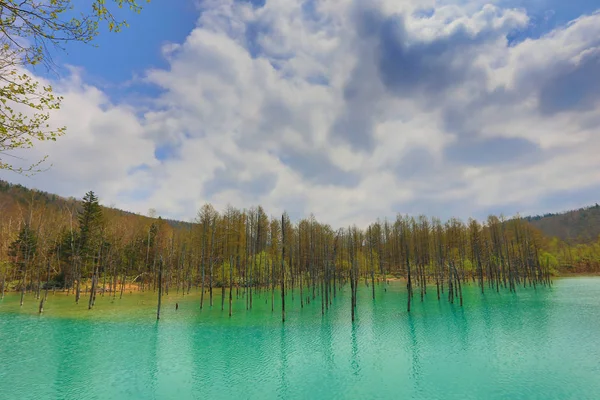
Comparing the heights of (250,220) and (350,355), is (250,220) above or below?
above

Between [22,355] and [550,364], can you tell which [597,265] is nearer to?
[550,364]

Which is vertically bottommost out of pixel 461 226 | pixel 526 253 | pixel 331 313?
pixel 331 313

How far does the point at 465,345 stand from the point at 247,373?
53.6ft

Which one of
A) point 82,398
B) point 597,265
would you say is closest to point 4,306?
point 82,398

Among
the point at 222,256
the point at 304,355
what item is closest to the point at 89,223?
the point at 222,256

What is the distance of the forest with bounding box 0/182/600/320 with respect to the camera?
5278 cm

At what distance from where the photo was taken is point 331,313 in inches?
1523

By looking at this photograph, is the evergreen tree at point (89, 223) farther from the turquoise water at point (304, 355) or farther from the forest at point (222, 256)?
the turquoise water at point (304, 355)

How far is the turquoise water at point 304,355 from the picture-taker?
52.0 ft

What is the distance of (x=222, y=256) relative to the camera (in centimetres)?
6050

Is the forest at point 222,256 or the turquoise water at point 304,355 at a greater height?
the forest at point 222,256

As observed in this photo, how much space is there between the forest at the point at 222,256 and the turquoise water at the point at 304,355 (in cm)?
981

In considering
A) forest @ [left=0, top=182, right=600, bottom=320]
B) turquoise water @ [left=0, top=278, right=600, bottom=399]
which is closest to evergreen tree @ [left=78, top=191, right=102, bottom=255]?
forest @ [left=0, top=182, right=600, bottom=320]

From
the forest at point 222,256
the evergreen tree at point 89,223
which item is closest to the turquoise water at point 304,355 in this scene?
the forest at point 222,256
